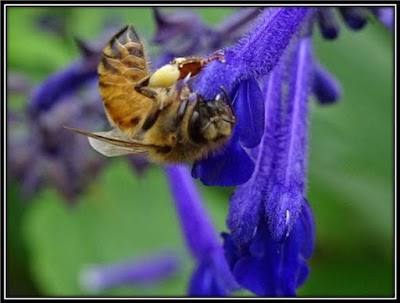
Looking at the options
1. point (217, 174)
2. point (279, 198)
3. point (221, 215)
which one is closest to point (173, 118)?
point (217, 174)

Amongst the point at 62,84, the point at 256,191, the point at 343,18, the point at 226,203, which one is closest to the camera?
the point at 256,191

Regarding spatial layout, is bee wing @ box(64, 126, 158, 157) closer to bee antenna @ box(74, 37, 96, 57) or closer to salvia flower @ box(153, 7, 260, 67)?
salvia flower @ box(153, 7, 260, 67)

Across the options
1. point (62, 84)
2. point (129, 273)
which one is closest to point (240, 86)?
point (62, 84)

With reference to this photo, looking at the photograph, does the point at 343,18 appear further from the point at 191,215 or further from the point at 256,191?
the point at 191,215

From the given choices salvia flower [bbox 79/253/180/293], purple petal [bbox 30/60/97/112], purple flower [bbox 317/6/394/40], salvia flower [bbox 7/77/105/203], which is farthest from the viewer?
salvia flower [bbox 79/253/180/293]

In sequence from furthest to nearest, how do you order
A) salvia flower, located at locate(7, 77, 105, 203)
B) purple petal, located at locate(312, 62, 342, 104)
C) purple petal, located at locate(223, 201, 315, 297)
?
salvia flower, located at locate(7, 77, 105, 203), purple petal, located at locate(312, 62, 342, 104), purple petal, located at locate(223, 201, 315, 297)

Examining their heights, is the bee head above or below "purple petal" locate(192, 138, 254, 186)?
above

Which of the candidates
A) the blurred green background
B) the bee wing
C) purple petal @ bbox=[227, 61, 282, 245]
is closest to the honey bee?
the bee wing
